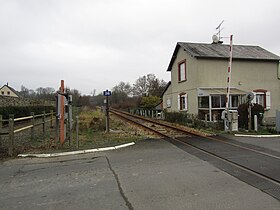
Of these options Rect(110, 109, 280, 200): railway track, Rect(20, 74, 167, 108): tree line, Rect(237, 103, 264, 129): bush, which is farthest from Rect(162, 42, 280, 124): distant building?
Rect(20, 74, 167, 108): tree line

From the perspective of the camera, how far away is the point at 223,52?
22.8 m

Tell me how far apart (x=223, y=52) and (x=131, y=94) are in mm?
72759

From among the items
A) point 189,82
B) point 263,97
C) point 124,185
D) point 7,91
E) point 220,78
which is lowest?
point 124,185

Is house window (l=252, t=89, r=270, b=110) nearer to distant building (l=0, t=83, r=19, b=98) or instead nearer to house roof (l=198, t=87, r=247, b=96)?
house roof (l=198, t=87, r=247, b=96)

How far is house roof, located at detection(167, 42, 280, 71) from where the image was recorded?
21.5 m

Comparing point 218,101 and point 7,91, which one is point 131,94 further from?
point 218,101

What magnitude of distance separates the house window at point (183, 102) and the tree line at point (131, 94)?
57.2 feet

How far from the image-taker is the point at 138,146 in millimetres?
10031

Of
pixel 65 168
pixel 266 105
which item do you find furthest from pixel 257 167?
pixel 266 105

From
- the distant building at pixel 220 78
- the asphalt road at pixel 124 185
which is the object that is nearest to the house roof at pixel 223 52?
the distant building at pixel 220 78

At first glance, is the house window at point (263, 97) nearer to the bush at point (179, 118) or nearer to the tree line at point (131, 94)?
the bush at point (179, 118)

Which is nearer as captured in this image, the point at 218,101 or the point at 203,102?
the point at 218,101

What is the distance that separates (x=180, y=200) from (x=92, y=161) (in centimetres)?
389

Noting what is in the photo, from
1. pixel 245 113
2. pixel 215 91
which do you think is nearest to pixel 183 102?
pixel 215 91
